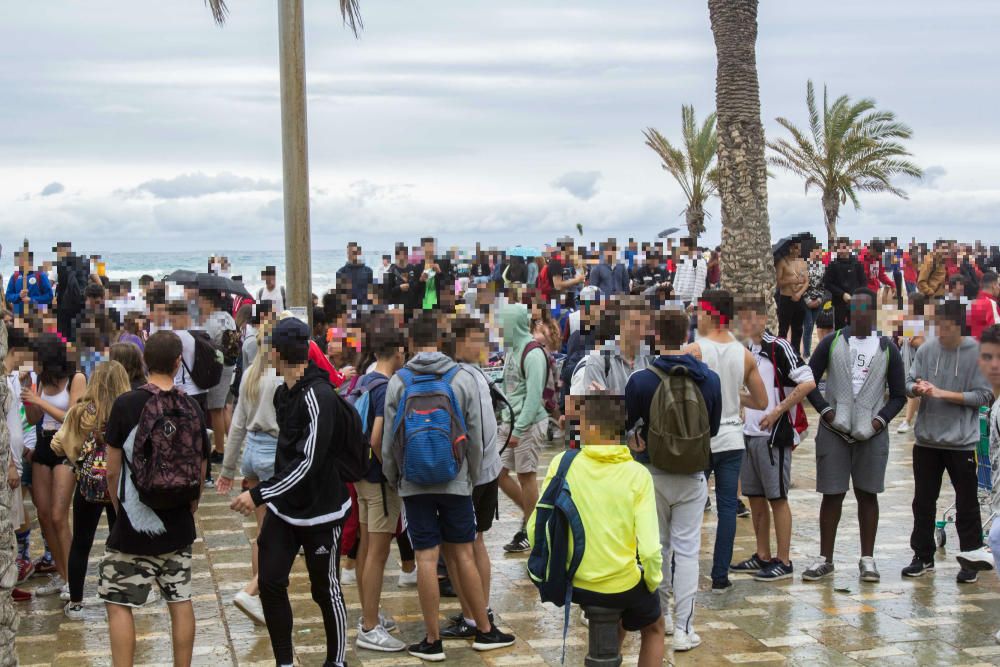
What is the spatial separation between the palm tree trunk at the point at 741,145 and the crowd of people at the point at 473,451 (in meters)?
7.12

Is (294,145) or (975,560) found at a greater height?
(294,145)

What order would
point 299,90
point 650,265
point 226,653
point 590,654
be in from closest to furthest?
point 590,654
point 226,653
point 299,90
point 650,265

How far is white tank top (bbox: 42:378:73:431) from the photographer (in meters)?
7.05

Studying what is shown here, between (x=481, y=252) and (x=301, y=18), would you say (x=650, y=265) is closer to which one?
(x=481, y=252)

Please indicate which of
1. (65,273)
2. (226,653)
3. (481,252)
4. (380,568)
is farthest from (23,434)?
(481,252)

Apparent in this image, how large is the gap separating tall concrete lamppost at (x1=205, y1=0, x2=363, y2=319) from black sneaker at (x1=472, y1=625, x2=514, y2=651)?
4507mm

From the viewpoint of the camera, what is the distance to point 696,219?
4003 centimetres

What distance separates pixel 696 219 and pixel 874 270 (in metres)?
20.6

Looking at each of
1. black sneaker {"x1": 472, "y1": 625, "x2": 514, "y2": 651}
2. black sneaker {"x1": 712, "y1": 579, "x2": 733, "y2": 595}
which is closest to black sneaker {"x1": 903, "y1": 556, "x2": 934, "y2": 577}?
black sneaker {"x1": 712, "y1": 579, "x2": 733, "y2": 595}

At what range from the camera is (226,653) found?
20.6ft

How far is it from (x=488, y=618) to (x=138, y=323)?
5660mm

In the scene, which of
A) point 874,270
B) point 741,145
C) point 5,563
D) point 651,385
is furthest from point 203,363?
point 874,270

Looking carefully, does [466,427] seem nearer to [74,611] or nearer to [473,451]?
[473,451]

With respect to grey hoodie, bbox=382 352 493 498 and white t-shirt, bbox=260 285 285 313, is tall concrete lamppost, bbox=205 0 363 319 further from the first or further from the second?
white t-shirt, bbox=260 285 285 313
